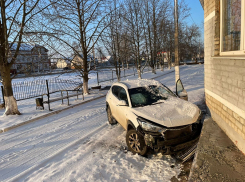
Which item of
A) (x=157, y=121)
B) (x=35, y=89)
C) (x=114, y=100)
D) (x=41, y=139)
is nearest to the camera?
(x=157, y=121)

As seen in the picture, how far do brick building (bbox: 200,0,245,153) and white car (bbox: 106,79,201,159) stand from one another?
69cm

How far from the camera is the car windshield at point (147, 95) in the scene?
15.9 feet

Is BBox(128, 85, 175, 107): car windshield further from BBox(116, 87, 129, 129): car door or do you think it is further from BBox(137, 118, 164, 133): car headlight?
BBox(137, 118, 164, 133): car headlight

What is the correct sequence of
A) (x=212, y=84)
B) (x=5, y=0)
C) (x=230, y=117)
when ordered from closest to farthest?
(x=230, y=117), (x=212, y=84), (x=5, y=0)

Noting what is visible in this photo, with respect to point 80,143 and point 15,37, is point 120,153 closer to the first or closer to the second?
point 80,143

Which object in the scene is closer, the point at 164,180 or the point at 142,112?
the point at 164,180

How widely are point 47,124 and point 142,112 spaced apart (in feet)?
14.5

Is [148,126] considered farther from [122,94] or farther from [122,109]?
[122,94]

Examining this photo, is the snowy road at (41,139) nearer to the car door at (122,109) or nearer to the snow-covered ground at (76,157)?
the snow-covered ground at (76,157)

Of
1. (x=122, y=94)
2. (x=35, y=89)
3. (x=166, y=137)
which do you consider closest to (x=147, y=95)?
(x=122, y=94)

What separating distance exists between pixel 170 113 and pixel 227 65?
160 centimetres

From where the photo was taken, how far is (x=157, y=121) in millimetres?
3824

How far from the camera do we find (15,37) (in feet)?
26.7

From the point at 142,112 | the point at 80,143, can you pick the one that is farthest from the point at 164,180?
the point at 80,143
